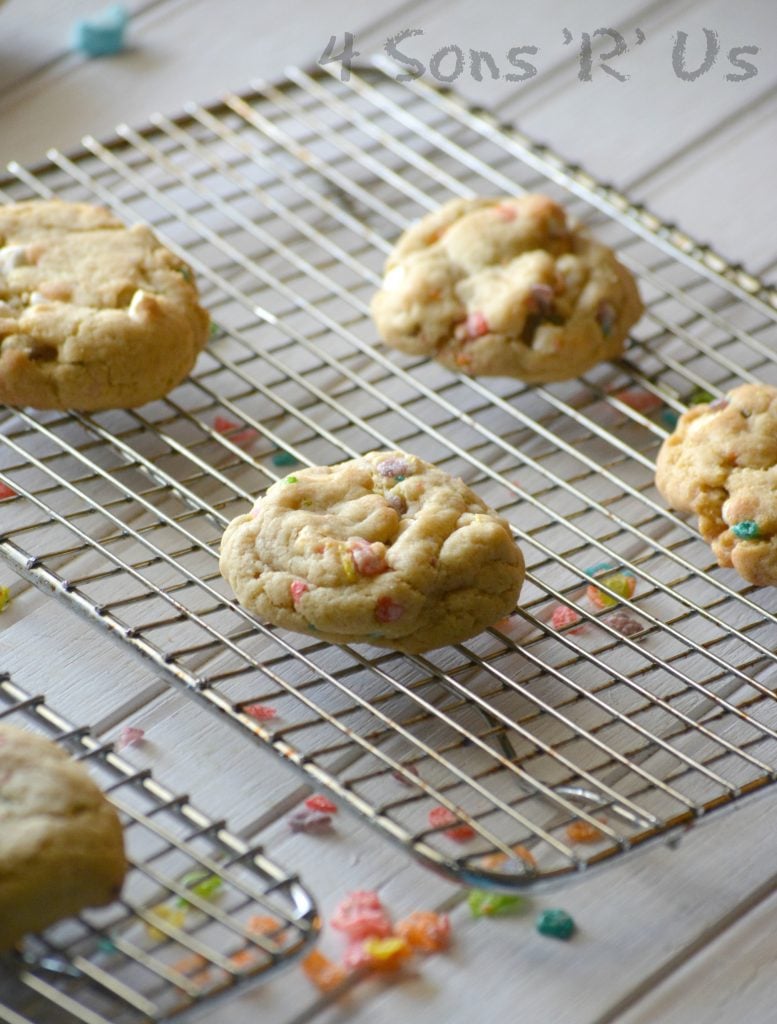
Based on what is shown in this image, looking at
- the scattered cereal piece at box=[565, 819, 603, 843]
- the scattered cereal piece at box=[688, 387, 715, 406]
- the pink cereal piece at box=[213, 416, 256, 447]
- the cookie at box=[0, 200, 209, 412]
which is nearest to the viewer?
the scattered cereal piece at box=[565, 819, 603, 843]

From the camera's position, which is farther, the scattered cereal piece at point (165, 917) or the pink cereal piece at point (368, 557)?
the pink cereal piece at point (368, 557)

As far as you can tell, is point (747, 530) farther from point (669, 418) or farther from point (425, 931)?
point (425, 931)

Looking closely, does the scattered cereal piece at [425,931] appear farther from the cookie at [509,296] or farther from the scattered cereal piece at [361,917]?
the cookie at [509,296]

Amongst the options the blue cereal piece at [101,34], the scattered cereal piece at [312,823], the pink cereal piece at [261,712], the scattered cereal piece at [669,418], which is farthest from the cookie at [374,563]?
the blue cereal piece at [101,34]

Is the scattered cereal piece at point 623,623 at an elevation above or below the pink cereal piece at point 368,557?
below

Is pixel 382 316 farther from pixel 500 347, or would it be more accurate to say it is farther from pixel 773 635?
pixel 773 635

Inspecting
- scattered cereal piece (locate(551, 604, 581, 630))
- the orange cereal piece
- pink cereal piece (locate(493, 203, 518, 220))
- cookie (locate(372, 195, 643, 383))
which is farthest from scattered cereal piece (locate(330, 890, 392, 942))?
pink cereal piece (locate(493, 203, 518, 220))

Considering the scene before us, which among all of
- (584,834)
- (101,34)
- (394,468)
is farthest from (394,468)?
(101,34)

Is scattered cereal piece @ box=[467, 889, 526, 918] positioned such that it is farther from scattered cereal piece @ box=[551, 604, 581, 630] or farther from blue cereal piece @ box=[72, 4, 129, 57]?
blue cereal piece @ box=[72, 4, 129, 57]
